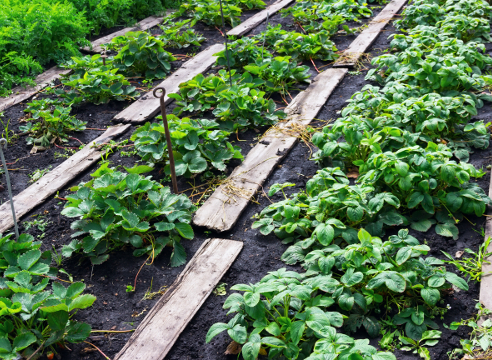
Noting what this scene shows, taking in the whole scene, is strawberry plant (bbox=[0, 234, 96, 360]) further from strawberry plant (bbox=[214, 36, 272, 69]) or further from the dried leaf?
strawberry plant (bbox=[214, 36, 272, 69])

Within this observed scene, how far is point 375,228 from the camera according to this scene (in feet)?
8.63

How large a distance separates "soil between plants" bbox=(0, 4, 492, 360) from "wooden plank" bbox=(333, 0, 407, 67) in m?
1.66

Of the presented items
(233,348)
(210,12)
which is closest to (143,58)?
(210,12)

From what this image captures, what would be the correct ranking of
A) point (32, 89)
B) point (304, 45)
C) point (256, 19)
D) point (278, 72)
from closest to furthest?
point (278, 72) → point (32, 89) → point (304, 45) → point (256, 19)

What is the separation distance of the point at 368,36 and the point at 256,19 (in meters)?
1.67

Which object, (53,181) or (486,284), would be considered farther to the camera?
(53,181)

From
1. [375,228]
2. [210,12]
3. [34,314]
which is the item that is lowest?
[375,228]

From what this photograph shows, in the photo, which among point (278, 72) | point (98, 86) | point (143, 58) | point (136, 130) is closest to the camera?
point (136, 130)

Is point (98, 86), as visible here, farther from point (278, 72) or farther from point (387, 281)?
point (387, 281)

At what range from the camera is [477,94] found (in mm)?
4027

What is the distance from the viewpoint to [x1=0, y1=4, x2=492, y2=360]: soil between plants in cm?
216

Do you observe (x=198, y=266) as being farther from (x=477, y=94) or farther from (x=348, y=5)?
(x=348, y=5)

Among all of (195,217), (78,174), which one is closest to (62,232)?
(78,174)

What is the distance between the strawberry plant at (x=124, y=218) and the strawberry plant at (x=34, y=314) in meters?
0.38
